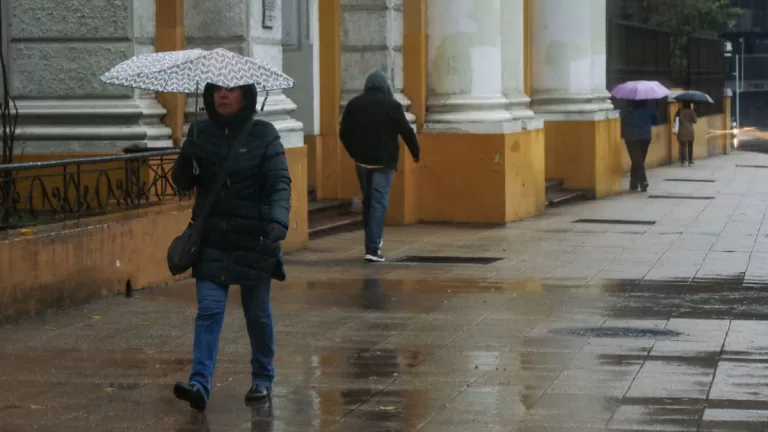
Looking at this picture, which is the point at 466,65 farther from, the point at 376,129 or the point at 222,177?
the point at 222,177

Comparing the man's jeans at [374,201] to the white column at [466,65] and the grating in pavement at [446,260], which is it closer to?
the grating in pavement at [446,260]

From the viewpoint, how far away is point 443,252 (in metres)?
16.0

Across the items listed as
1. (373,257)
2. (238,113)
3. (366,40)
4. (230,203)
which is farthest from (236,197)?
(366,40)

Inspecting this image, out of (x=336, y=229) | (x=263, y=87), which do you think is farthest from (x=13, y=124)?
(x=263, y=87)

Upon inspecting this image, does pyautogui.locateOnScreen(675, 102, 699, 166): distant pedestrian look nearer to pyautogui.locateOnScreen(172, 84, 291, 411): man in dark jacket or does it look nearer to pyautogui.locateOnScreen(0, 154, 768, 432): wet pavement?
pyautogui.locateOnScreen(0, 154, 768, 432): wet pavement

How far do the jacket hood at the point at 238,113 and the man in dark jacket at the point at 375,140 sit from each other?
6.86 meters

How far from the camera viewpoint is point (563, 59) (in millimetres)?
24156

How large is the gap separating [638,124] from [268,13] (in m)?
12.1

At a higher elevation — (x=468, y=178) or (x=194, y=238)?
(x=194, y=238)

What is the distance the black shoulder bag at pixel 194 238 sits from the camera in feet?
26.5

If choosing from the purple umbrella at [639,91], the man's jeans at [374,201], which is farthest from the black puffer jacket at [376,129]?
the purple umbrella at [639,91]

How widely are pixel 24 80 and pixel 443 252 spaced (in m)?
4.33

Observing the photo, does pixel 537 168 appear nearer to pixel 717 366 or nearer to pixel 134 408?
pixel 717 366

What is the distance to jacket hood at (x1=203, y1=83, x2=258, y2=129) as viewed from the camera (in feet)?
27.0
